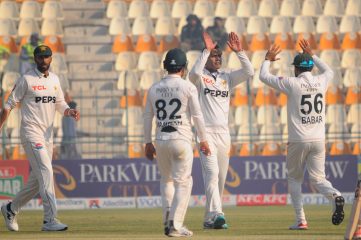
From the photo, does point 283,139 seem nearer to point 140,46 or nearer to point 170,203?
point 140,46

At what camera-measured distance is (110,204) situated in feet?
77.1

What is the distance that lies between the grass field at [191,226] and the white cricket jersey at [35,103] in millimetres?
1308

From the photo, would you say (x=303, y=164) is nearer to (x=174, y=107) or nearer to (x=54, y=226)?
(x=174, y=107)

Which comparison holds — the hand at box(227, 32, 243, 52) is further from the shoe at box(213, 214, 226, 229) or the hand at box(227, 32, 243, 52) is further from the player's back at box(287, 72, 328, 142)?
the shoe at box(213, 214, 226, 229)

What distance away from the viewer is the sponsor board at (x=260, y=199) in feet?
A: 77.1

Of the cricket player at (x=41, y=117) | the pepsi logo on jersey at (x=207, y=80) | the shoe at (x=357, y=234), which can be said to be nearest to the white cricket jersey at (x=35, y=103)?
the cricket player at (x=41, y=117)

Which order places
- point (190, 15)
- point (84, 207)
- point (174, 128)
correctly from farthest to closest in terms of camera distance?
point (190, 15) < point (84, 207) < point (174, 128)

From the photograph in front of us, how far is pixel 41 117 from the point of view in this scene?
14805 mm

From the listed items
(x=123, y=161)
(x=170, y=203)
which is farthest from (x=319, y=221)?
(x=123, y=161)

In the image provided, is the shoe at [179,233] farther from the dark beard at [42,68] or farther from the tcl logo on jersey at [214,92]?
the dark beard at [42,68]

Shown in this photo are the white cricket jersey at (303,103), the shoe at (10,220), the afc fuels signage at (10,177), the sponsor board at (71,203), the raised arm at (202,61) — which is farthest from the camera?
the sponsor board at (71,203)

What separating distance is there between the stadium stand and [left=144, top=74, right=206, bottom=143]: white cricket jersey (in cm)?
1067

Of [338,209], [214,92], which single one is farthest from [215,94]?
[338,209]

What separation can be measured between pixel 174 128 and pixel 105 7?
1792 cm
